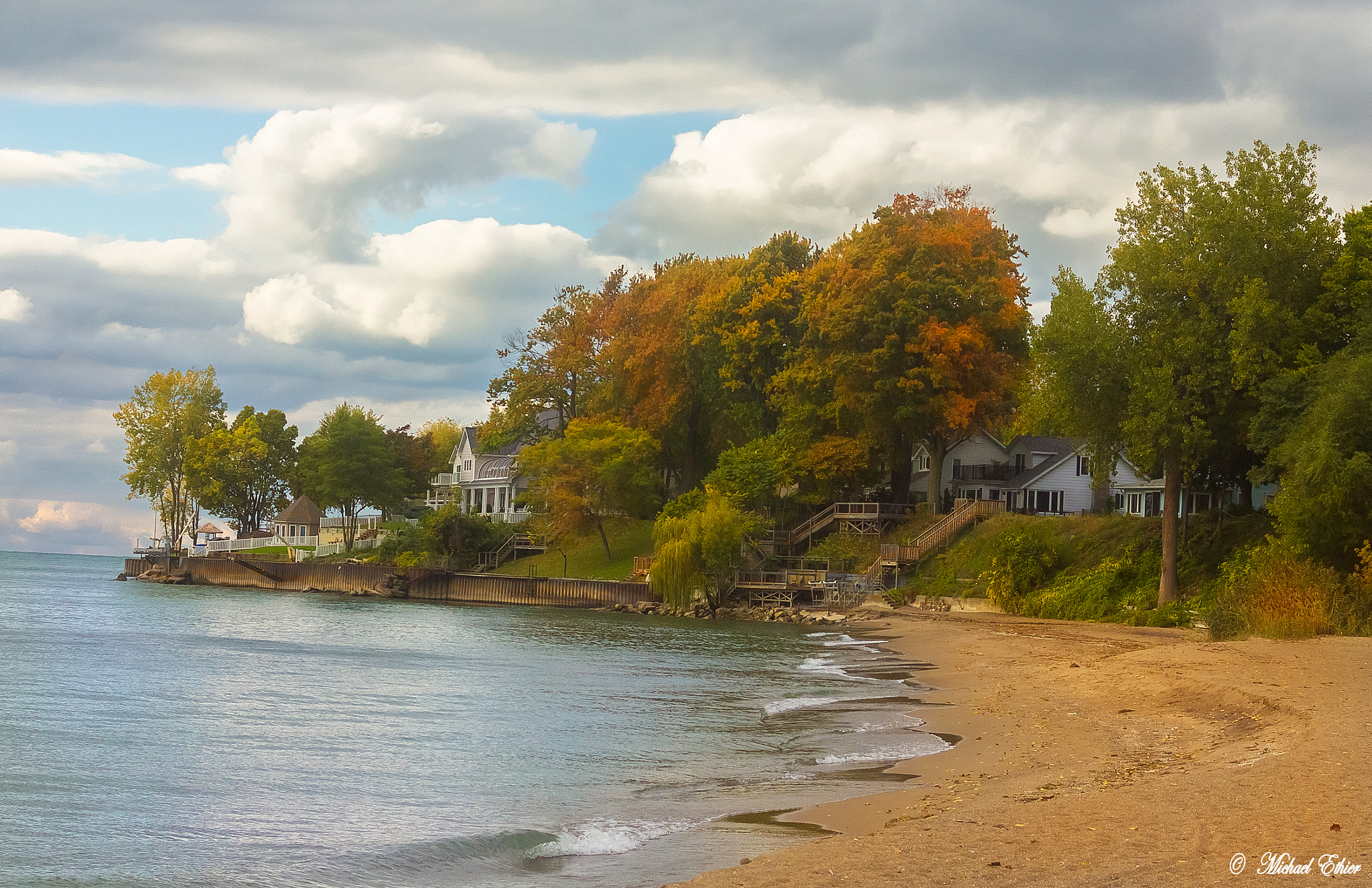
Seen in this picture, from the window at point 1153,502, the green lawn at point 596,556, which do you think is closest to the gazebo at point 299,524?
the green lawn at point 596,556

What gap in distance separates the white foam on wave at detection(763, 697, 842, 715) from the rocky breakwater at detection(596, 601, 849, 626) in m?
27.8

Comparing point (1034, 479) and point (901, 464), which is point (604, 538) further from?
point (1034, 479)

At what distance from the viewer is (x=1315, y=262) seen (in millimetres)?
39438

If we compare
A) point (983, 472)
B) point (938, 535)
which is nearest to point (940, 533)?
point (938, 535)

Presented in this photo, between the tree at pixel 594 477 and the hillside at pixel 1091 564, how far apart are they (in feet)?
72.1

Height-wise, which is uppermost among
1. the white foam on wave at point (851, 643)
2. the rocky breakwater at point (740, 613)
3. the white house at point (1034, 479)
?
the white house at point (1034, 479)

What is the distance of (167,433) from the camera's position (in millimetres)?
101500

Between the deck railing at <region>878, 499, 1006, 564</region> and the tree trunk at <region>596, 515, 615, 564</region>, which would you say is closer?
the deck railing at <region>878, 499, 1006, 564</region>

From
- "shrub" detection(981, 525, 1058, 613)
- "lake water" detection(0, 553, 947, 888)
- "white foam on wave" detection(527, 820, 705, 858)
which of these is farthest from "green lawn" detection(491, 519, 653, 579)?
"white foam on wave" detection(527, 820, 705, 858)

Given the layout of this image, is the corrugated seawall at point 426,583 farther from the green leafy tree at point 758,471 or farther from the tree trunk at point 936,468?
the tree trunk at point 936,468

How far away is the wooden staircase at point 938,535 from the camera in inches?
2256

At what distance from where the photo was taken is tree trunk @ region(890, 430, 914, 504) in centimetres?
6381

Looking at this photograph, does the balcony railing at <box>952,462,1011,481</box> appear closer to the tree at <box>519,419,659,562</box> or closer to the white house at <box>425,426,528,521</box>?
the tree at <box>519,419,659,562</box>

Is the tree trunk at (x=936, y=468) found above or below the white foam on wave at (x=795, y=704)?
above
